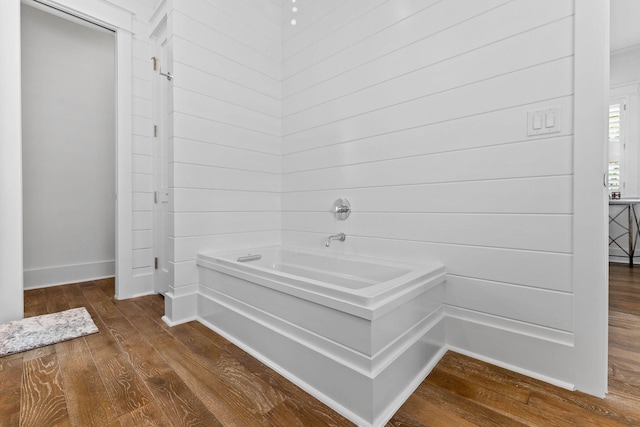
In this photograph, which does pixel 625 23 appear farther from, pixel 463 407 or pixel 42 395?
pixel 42 395

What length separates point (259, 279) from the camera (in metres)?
1.58

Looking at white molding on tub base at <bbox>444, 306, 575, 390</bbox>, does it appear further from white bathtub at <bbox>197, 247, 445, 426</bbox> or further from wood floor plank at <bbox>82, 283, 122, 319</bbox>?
wood floor plank at <bbox>82, 283, 122, 319</bbox>

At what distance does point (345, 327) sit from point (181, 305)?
139 centimetres

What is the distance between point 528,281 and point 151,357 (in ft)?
6.35

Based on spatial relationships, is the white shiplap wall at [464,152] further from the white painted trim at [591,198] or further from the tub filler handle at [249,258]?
the tub filler handle at [249,258]

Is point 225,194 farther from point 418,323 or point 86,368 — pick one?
point 418,323

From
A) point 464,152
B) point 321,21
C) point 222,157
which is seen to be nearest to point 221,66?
point 222,157

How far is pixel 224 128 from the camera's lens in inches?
89.9

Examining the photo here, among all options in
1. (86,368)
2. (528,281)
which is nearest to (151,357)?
(86,368)

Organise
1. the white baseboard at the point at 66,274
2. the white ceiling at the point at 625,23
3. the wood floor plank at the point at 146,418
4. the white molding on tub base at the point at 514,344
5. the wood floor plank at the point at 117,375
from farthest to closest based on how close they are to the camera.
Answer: the white ceiling at the point at 625,23 → the white baseboard at the point at 66,274 → the white molding on tub base at the point at 514,344 → the wood floor plank at the point at 117,375 → the wood floor plank at the point at 146,418

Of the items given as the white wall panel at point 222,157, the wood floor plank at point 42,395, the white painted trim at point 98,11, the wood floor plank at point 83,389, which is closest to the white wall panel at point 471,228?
the white wall panel at point 222,157

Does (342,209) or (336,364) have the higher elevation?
(342,209)

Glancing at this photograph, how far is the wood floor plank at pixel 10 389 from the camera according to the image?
1094mm

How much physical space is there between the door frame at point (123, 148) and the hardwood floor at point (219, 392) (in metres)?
0.86
